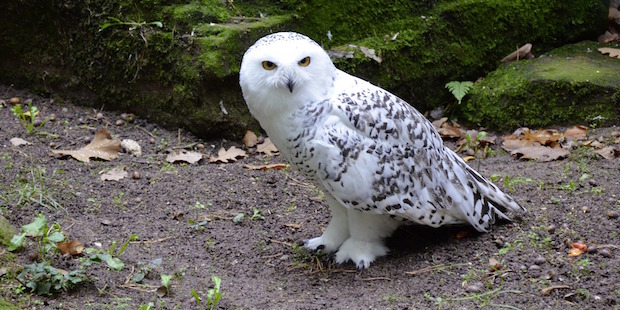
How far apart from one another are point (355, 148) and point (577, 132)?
2.70 m

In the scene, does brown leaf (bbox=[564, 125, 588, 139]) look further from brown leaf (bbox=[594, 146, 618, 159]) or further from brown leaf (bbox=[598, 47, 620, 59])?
brown leaf (bbox=[598, 47, 620, 59])

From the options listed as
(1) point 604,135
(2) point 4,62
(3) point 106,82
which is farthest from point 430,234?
(2) point 4,62

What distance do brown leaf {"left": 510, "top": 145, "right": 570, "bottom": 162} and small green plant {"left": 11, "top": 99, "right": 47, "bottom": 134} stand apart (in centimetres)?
353

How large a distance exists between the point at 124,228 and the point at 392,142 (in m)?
1.63

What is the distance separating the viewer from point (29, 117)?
5.82 meters

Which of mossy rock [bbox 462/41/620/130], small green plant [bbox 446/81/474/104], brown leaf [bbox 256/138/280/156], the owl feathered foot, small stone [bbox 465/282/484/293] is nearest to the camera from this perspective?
small stone [bbox 465/282/484/293]

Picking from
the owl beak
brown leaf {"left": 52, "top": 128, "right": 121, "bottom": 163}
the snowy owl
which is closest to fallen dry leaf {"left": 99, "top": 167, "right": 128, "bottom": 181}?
brown leaf {"left": 52, "top": 128, "right": 121, "bottom": 163}

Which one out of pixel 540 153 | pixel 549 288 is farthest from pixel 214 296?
pixel 540 153

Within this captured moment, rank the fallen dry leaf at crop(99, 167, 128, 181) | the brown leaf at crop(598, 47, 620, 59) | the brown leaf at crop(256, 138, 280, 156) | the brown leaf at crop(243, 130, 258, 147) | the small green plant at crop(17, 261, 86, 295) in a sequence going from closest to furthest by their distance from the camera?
the small green plant at crop(17, 261, 86, 295)
the fallen dry leaf at crop(99, 167, 128, 181)
the brown leaf at crop(256, 138, 280, 156)
the brown leaf at crop(243, 130, 258, 147)
the brown leaf at crop(598, 47, 620, 59)

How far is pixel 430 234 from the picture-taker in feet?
14.4

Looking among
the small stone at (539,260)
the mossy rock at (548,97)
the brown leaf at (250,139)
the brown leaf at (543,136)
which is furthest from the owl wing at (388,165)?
the mossy rock at (548,97)

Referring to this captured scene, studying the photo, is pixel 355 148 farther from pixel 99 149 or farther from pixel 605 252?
pixel 99 149

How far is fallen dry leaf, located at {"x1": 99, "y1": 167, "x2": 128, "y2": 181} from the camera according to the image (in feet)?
16.4

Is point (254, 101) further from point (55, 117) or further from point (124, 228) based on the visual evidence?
point (55, 117)
